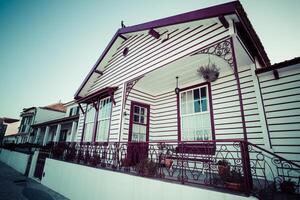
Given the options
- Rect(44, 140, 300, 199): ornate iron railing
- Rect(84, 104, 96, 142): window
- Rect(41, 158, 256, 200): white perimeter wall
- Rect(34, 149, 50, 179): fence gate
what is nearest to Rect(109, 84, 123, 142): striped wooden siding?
Rect(44, 140, 300, 199): ornate iron railing

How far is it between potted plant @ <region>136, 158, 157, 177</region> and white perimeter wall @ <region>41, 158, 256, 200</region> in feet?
0.46

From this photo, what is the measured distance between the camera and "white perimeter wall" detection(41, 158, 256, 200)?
255 cm

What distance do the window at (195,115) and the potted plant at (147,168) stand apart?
268 cm

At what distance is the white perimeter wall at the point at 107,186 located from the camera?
8.36 feet

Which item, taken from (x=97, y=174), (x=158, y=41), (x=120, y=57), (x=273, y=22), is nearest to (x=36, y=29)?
(x=120, y=57)

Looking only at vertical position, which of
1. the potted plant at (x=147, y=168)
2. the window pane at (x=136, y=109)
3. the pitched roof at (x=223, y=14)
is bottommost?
the potted plant at (x=147, y=168)

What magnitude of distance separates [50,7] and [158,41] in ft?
21.3

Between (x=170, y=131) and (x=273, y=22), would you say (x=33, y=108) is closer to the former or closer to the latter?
(x=170, y=131)

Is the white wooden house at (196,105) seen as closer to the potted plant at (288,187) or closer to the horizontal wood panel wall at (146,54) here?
the horizontal wood panel wall at (146,54)

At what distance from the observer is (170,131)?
6.41m

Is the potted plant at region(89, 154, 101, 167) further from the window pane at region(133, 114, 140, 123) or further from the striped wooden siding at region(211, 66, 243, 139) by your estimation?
the striped wooden siding at region(211, 66, 243, 139)

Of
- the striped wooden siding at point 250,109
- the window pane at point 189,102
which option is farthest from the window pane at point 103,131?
the striped wooden siding at point 250,109

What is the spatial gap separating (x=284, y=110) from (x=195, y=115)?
2.60m

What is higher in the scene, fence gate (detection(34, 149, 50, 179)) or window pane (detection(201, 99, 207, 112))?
window pane (detection(201, 99, 207, 112))
